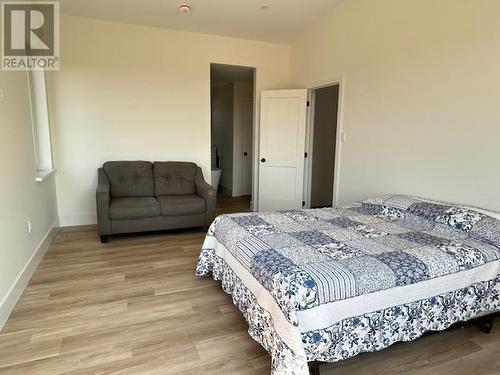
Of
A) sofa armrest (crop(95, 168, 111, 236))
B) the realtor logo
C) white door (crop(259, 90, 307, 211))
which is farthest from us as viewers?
white door (crop(259, 90, 307, 211))

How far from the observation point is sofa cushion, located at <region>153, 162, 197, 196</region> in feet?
14.1

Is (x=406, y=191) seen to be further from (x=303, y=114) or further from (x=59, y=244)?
(x=59, y=244)

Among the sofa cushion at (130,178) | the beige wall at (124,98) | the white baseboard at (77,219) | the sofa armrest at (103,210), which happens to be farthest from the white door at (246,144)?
the sofa armrest at (103,210)

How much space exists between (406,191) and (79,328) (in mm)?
3065

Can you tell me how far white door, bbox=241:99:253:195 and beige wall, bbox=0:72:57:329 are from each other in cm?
396

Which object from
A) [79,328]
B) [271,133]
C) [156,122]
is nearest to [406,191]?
[271,133]

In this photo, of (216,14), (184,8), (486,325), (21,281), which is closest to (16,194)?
(21,281)

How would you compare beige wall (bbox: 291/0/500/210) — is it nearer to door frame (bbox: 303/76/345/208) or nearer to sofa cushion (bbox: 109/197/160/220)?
door frame (bbox: 303/76/345/208)

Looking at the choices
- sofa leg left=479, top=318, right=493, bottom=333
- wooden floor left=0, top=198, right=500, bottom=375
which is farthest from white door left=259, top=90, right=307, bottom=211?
sofa leg left=479, top=318, right=493, bottom=333

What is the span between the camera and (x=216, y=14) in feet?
12.8

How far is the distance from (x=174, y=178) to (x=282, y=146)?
5.70 ft

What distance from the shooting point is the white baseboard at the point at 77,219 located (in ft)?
14.0

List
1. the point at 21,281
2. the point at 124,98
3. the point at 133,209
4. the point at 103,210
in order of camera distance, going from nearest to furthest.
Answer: the point at 21,281
the point at 103,210
the point at 133,209
the point at 124,98

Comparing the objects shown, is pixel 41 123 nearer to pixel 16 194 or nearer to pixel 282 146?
pixel 16 194
